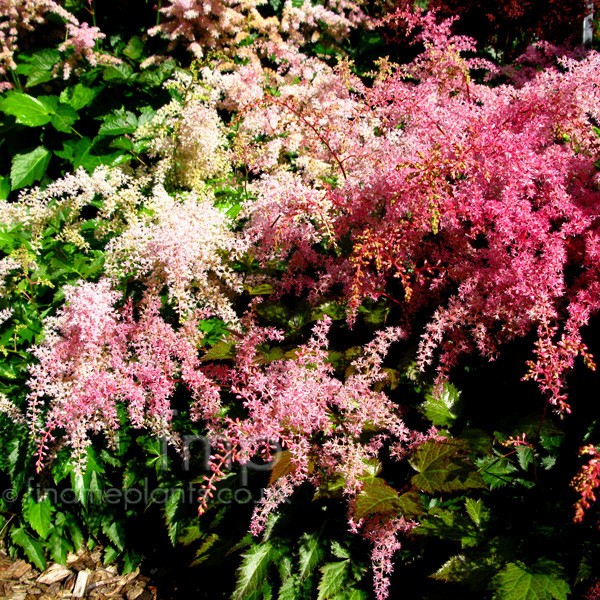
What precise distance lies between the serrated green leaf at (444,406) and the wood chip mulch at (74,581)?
1598 mm

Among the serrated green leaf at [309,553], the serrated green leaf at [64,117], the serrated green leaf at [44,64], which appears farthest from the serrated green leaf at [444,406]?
the serrated green leaf at [44,64]

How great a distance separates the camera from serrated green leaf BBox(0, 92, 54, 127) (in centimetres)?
334

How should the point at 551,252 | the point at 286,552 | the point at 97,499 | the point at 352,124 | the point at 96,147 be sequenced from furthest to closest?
the point at 96,147
the point at 97,499
the point at 352,124
the point at 286,552
the point at 551,252

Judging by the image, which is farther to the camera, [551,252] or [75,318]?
[75,318]

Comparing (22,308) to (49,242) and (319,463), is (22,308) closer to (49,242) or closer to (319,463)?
(49,242)

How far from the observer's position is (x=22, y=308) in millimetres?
2512

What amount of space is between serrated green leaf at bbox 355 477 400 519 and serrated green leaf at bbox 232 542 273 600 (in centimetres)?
50

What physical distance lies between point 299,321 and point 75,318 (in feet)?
2.80

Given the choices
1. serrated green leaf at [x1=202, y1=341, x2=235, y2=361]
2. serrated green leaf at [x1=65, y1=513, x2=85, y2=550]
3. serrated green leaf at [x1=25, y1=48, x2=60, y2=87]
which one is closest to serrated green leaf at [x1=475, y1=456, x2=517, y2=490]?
serrated green leaf at [x1=202, y1=341, x2=235, y2=361]

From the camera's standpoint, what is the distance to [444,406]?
1878 millimetres

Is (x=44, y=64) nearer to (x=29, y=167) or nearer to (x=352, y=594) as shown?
(x=29, y=167)

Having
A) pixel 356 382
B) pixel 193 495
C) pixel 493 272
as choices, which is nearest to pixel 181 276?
pixel 356 382

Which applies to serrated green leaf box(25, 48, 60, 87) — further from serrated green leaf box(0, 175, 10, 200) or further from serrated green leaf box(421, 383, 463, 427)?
serrated green leaf box(421, 383, 463, 427)

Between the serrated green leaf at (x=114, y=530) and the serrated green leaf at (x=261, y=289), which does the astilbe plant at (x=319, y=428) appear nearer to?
the serrated green leaf at (x=261, y=289)
